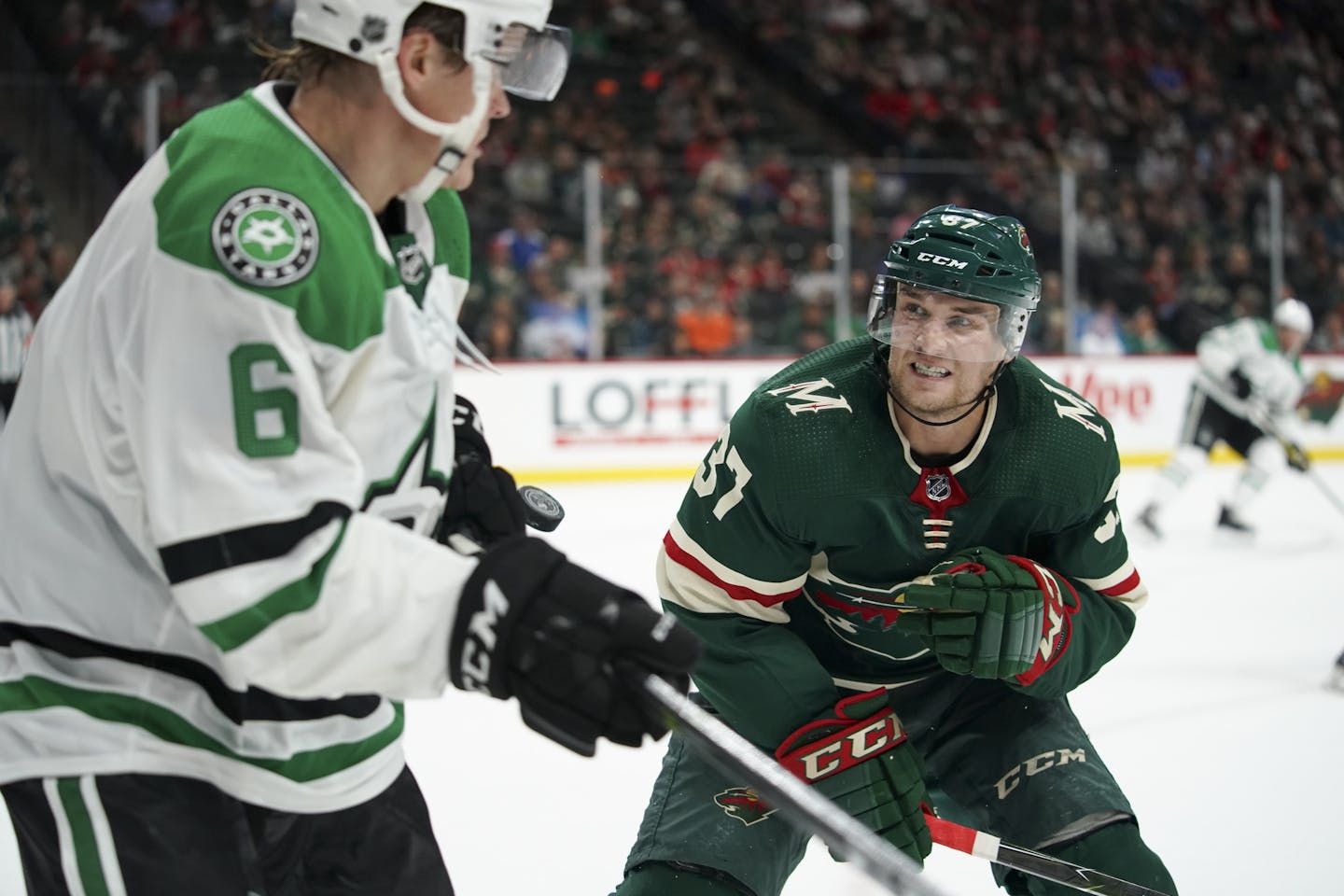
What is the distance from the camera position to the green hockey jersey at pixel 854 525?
74.4 inches

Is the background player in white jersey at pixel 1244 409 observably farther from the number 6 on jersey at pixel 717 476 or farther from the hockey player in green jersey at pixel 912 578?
the number 6 on jersey at pixel 717 476

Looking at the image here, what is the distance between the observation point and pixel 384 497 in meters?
1.20

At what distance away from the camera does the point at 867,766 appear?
1.80 metres

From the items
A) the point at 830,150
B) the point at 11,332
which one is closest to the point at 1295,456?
the point at 11,332

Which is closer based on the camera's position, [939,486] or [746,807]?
[746,807]

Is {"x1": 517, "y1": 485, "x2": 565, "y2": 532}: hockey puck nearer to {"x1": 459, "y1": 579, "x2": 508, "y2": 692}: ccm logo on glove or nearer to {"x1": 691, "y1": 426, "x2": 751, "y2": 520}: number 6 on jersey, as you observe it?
{"x1": 691, "y1": 426, "x2": 751, "y2": 520}: number 6 on jersey

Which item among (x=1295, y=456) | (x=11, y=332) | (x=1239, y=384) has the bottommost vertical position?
(x=1295, y=456)

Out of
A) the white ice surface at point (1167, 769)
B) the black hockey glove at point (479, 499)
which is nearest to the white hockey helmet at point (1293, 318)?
the white ice surface at point (1167, 769)

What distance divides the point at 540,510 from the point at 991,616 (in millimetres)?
607

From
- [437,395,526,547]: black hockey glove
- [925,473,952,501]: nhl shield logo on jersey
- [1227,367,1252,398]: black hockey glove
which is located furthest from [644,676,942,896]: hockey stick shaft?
[1227,367,1252,398]: black hockey glove

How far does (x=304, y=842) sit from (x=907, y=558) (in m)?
0.98

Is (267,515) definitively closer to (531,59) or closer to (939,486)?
(531,59)

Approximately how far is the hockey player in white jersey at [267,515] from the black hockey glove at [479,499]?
158 mm

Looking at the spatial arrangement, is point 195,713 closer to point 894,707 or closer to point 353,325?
point 353,325
